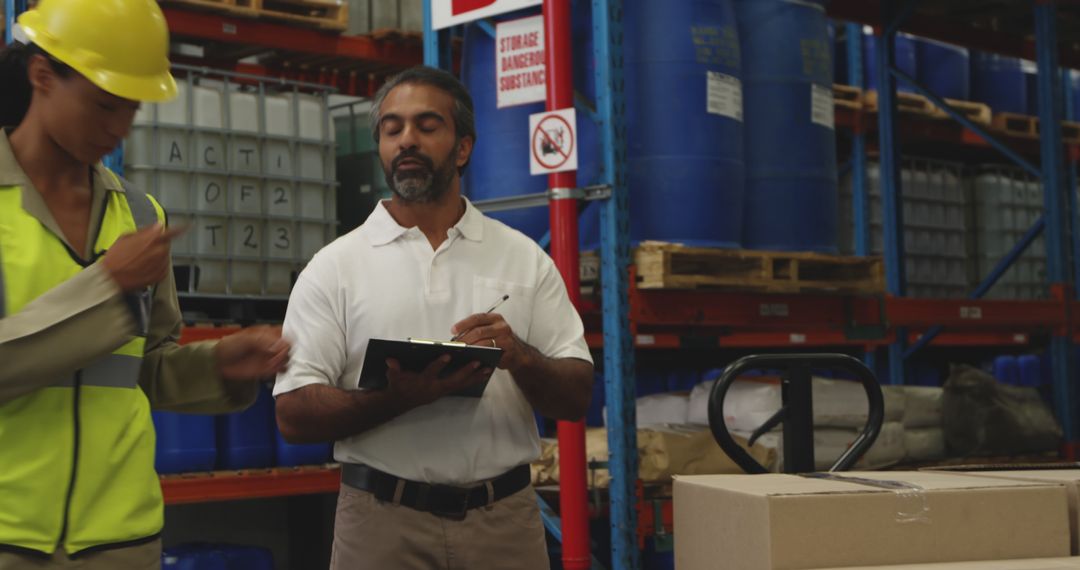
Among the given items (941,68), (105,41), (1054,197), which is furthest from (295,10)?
(941,68)

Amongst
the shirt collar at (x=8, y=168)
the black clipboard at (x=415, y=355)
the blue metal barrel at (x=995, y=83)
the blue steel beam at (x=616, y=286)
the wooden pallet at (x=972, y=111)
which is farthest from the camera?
the blue metal barrel at (x=995, y=83)

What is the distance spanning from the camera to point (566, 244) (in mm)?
5133

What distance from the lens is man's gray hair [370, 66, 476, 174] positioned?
10.1ft

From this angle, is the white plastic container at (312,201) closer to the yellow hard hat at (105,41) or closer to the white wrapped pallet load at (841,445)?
the white wrapped pallet load at (841,445)

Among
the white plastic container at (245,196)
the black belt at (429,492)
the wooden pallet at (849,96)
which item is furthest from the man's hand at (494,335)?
the wooden pallet at (849,96)

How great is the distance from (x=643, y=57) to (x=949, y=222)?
474 centimetres

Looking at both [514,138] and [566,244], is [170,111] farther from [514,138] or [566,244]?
[566,244]

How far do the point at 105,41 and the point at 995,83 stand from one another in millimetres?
9691

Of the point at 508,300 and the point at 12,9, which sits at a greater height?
the point at 12,9

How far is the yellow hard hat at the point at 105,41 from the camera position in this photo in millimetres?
2164

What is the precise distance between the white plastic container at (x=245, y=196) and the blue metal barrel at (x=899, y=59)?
546 centimetres

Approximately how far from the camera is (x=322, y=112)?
645 centimetres

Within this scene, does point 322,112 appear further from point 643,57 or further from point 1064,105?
point 1064,105

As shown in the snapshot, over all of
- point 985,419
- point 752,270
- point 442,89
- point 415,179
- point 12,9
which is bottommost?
point 985,419
